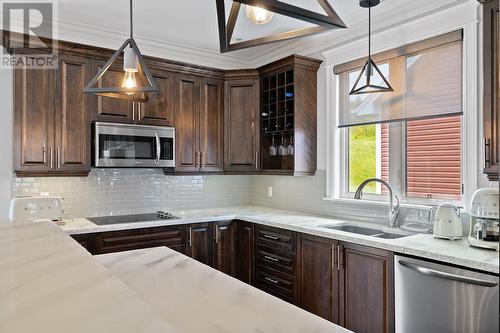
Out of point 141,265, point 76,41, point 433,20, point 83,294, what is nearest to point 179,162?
point 76,41

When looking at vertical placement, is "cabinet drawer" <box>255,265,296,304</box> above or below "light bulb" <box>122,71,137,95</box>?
below

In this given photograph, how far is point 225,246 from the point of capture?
364cm

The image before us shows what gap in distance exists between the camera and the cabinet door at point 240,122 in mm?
4027

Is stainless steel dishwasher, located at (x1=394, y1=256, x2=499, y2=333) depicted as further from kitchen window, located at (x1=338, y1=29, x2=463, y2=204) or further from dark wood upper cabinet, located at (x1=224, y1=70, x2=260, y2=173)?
dark wood upper cabinet, located at (x1=224, y1=70, x2=260, y2=173)

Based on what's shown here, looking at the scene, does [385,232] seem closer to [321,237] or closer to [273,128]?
[321,237]

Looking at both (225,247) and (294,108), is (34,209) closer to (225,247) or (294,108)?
(225,247)

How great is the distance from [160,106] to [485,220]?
2850mm

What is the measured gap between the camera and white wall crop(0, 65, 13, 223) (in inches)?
127

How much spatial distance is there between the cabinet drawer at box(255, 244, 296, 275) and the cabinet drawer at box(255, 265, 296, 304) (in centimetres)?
5

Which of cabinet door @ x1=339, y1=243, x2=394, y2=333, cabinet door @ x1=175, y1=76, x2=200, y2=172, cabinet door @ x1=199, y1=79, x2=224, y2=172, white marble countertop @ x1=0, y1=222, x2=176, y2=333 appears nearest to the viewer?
white marble countertop @ x1=0, y1=222, x2=176, y2=333

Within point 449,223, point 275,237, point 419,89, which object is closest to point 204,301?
point 449,223

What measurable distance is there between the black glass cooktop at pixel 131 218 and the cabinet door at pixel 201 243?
0.76 ft

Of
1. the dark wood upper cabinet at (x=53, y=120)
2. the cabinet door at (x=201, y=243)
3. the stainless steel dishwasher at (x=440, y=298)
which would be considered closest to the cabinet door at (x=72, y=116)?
the dark wood upper cabinet at (x=53, y=120)

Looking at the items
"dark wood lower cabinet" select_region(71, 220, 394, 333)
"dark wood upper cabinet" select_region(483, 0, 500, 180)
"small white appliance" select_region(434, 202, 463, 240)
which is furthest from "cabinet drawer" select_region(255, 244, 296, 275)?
"dark wood upper cabinet" select_region(483, 0, 500, 180)
